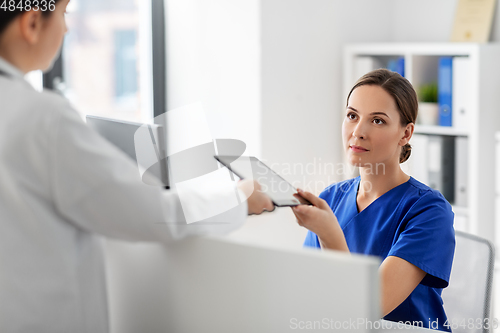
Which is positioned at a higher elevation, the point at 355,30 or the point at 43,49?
the point at 355,30

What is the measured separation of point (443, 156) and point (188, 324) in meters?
2.35

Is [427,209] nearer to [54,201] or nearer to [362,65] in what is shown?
[54,201]

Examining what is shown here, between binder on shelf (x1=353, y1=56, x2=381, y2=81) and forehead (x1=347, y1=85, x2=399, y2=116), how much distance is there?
1.78m

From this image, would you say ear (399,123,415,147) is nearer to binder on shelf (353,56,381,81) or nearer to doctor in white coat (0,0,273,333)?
doctor in white coat (0,0,273,333)

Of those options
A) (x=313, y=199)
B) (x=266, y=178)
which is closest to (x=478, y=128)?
(x=313, y=199)

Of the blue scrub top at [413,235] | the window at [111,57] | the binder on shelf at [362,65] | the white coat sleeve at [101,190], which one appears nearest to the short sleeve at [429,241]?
the blue scrub top at [413,235]

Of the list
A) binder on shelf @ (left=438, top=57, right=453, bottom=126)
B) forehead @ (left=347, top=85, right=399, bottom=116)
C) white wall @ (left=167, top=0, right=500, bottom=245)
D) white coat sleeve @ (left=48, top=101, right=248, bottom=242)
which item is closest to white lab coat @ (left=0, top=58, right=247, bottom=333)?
white coat sleeve @ (left=48, top=101, right=248, bottom=242)

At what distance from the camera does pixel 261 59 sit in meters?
2.81

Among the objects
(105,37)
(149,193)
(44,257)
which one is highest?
(105,37)

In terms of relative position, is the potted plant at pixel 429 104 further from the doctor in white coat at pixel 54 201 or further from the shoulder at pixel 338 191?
the doctor in white coat at pixel 54 201

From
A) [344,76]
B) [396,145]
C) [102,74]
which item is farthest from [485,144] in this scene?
[102,74]

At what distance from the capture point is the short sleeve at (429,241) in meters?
1.19

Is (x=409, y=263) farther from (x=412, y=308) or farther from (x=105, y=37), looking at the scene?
(x=105, y=37)

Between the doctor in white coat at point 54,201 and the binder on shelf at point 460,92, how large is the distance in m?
2.25
